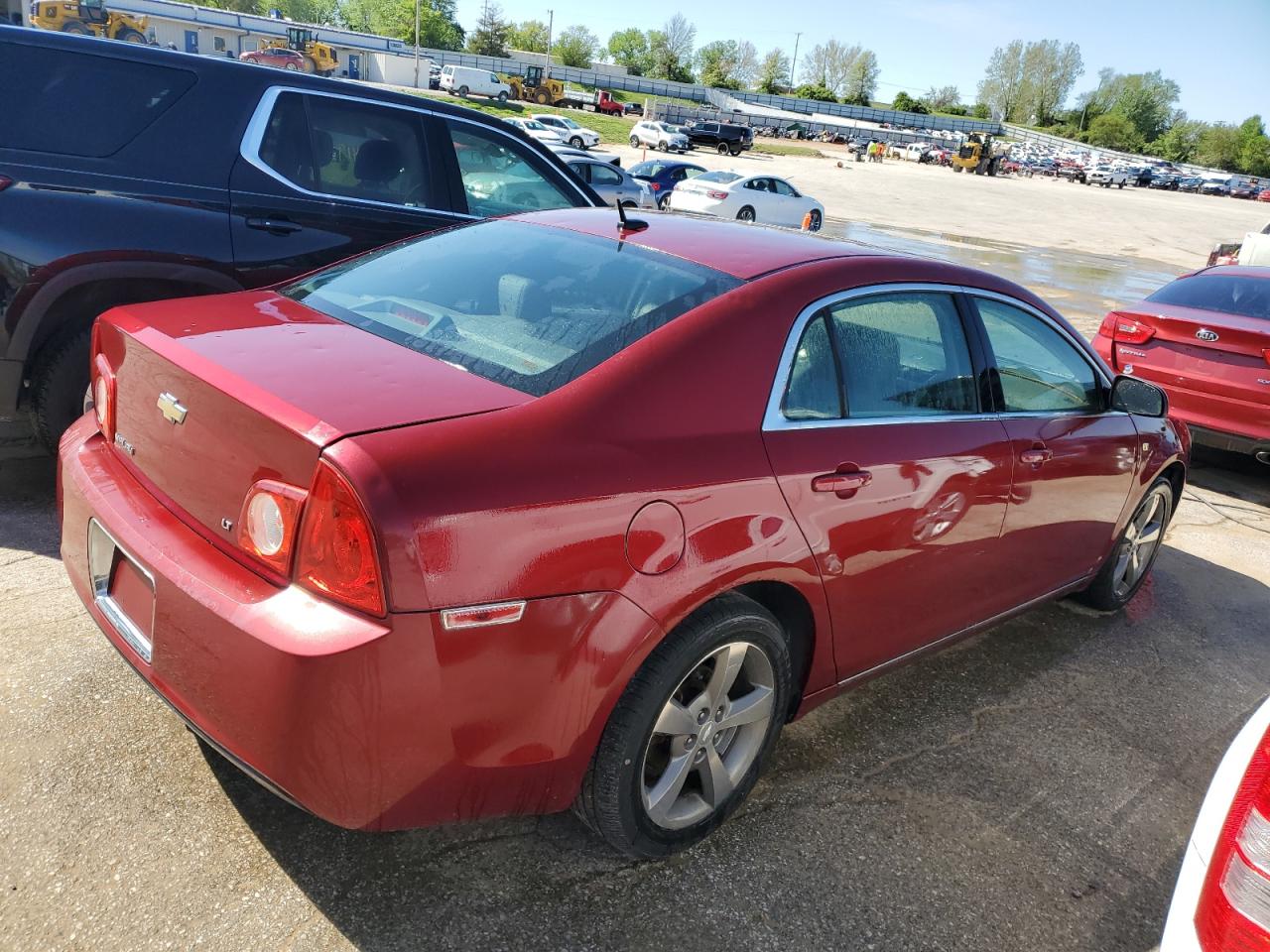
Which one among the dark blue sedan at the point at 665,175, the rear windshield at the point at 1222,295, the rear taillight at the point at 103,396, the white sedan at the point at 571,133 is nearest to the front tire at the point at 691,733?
the rear taillight at the point at 103,396

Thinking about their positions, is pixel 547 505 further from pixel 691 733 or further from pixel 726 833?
pixel 726 833

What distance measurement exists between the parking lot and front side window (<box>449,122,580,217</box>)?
2703mm

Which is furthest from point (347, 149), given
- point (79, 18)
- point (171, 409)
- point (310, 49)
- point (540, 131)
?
point (310, 49)

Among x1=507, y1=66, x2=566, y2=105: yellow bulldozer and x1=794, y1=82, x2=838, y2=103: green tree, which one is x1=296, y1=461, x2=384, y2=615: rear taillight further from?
x1=794, y1=82, x2=838, y2=103: green tree

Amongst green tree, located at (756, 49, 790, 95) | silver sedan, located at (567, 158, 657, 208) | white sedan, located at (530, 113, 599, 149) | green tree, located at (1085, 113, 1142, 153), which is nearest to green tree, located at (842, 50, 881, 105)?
green tree, located at (756, 49, 790, 95)

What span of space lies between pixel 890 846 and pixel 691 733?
745mm

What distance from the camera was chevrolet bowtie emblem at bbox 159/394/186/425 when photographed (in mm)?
2225

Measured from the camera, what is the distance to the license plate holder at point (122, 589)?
2203 millimetres

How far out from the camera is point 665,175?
2412 centimetres

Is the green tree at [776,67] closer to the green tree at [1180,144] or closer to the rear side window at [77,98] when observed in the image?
the green tree at [1180,144]

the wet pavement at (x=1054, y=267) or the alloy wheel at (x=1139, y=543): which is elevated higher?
the wet pavement at (x=1054, y=267)

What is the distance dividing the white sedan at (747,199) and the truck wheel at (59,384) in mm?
18897

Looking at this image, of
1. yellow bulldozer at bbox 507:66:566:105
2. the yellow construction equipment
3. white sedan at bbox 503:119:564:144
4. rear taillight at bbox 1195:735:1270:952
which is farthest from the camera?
yellow bulldozer at bbox 507:66:566:105

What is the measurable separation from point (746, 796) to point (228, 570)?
1544 mm
